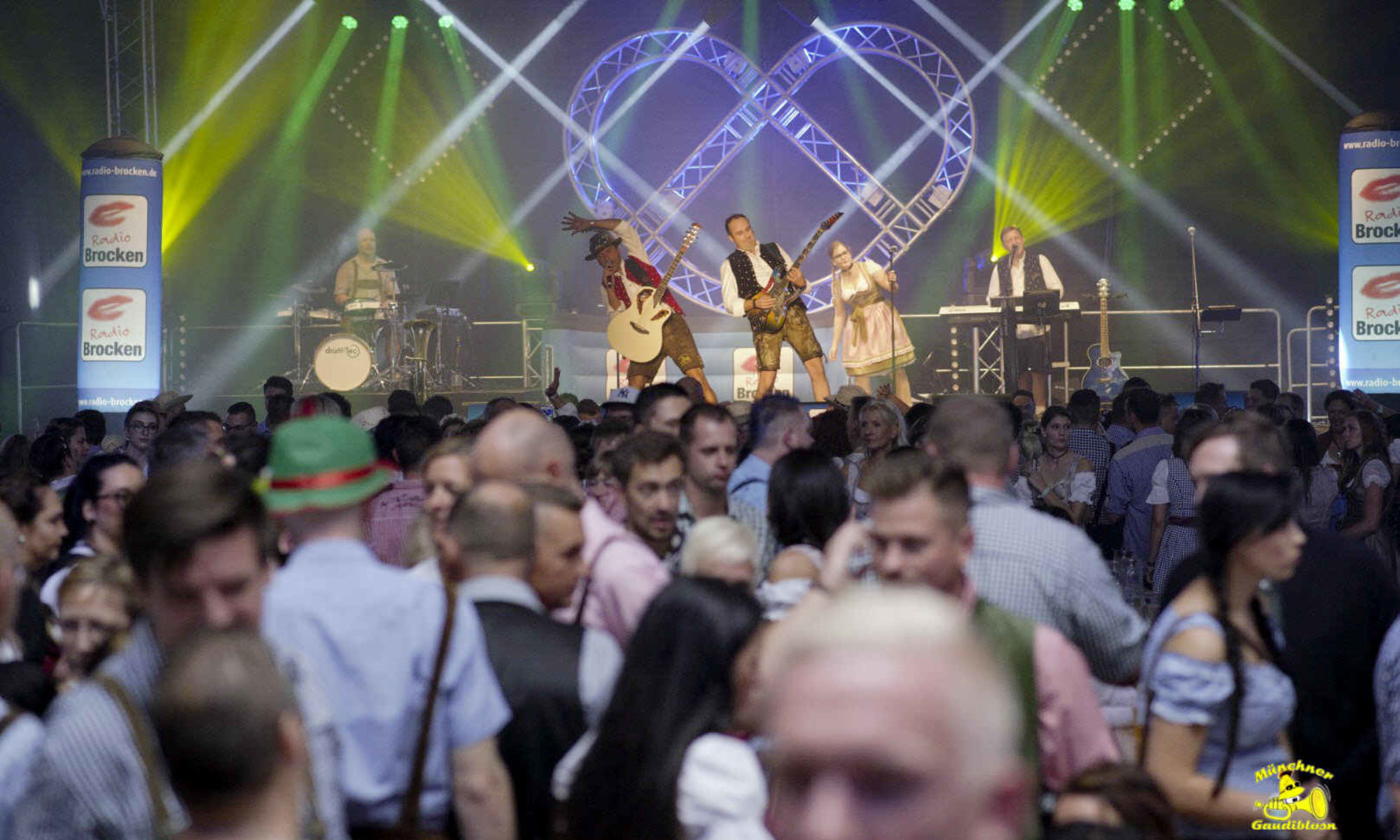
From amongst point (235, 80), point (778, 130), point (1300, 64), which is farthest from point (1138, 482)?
point (235, 80)

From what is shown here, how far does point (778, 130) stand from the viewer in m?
16.5

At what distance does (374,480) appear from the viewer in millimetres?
2588

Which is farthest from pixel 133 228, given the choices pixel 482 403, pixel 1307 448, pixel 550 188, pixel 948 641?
pixel 948 641

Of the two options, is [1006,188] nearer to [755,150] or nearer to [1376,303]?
[755,150]

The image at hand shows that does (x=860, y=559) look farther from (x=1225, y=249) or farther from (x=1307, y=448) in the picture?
(x=1225, y=249)

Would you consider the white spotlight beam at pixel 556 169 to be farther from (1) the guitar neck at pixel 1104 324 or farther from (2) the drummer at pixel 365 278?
(1) the guitar neck at pixel 1104 324

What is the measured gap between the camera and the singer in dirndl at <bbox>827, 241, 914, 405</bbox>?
12516 mm

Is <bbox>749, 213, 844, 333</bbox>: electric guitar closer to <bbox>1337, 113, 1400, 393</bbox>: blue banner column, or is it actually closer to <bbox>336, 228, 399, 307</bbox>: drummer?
<bbox>1337, 113, 1400, 393</bbox>: blue banner column

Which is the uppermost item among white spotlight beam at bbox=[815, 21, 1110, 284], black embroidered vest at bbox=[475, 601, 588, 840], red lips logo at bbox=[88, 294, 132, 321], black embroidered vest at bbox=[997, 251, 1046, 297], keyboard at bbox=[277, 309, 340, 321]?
white spotlight beam at bbox=[815, 21, 1110, 284]

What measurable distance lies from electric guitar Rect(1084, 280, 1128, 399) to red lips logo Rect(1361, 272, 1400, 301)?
2.13 metres

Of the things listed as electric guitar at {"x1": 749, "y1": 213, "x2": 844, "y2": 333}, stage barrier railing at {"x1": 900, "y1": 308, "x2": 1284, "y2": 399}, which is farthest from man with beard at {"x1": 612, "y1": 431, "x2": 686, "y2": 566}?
stage barrier railing at {"x1": 900, "y1": 308, "x2": 1284, "y2": 399}

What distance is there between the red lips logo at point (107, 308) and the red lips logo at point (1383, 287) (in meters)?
10.2

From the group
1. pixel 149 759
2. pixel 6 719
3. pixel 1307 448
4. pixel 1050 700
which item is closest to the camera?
pixel 149 759

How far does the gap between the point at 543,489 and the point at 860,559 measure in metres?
0.69
